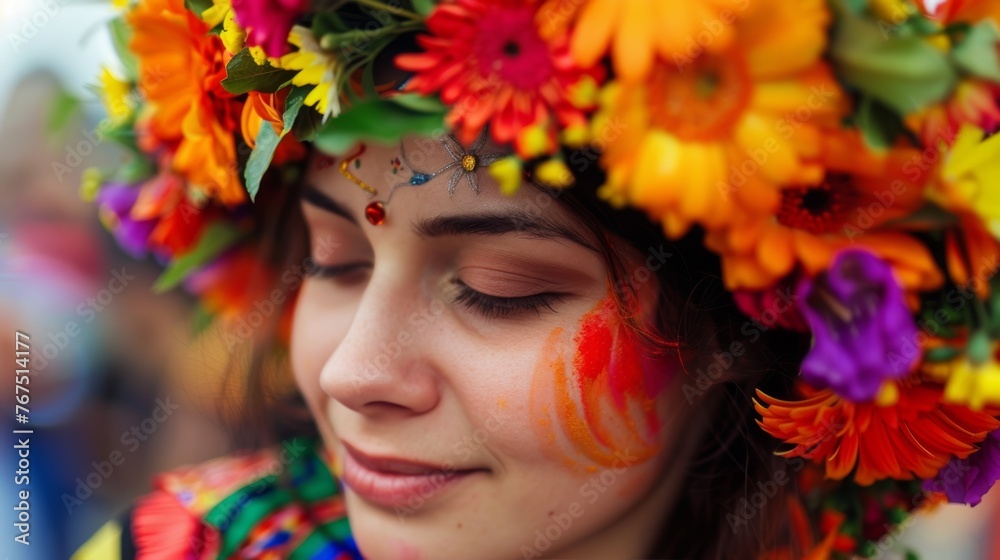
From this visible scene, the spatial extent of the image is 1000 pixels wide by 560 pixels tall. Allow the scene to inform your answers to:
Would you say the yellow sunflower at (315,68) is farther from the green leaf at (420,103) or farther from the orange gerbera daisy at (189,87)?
the orange gerbera daisy at (189,87)

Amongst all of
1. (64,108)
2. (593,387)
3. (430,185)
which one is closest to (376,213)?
(430,185)

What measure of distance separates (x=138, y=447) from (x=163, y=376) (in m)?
0.36

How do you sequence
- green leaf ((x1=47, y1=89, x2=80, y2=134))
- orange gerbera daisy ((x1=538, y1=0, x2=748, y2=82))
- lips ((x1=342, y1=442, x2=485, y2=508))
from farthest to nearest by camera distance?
green leaf ((x1=47, y1=89, x2=80, y2=134)), lips ((x1=342, y1=442, x2=485, y2=508)), orange gerbera daisy ((x1=538, y1=0, x2=748, y2=82))

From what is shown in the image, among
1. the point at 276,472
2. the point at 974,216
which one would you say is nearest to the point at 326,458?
the point at 276,472

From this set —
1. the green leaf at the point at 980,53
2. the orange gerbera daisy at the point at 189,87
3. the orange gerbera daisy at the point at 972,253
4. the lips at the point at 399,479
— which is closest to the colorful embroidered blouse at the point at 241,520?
the lips at the point at 399,479

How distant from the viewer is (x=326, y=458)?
5.31ft

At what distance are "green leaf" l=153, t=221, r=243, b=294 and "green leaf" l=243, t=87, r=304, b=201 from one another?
51cm

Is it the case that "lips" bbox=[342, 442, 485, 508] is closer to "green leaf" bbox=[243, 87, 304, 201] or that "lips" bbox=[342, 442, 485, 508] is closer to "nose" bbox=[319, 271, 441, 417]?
"nose" bbox=[319, 271, 441, 417]

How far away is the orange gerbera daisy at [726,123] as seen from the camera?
0.75 m

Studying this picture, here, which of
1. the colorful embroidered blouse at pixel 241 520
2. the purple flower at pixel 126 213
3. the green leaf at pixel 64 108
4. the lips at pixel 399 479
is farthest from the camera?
the green leaf at pixel 64 108

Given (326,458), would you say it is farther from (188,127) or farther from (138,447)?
(138,447)

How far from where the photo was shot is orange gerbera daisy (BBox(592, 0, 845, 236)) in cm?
75

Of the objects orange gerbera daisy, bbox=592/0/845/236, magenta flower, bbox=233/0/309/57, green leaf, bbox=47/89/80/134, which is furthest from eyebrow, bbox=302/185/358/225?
green leaf, bbox=47/89/80/134

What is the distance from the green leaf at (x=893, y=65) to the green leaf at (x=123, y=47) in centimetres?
119
